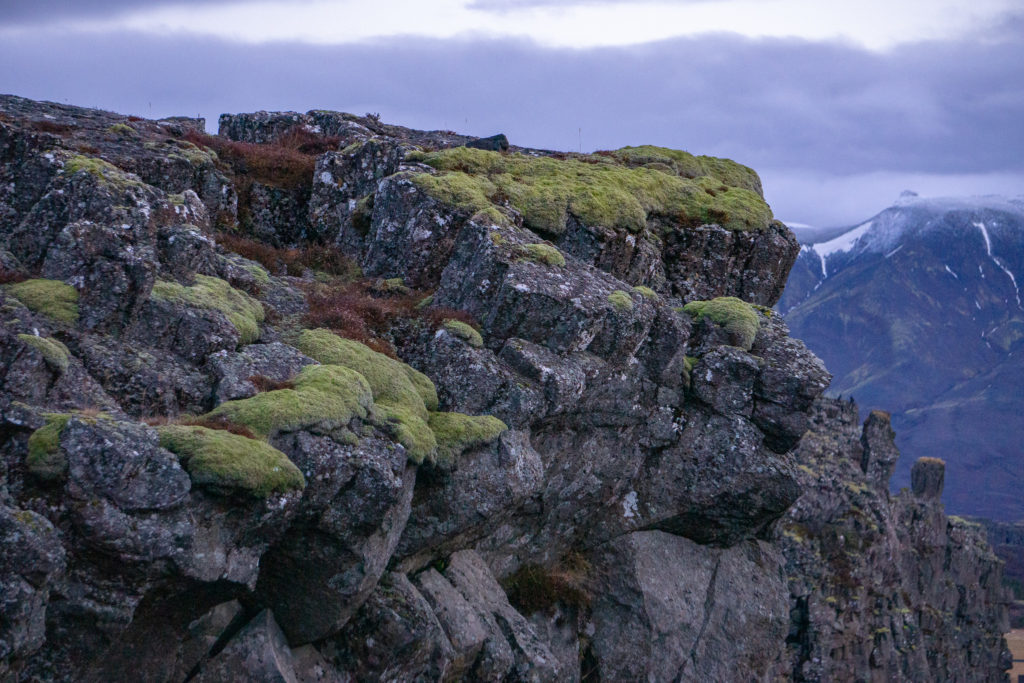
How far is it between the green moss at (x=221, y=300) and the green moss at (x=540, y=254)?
9.26 metres

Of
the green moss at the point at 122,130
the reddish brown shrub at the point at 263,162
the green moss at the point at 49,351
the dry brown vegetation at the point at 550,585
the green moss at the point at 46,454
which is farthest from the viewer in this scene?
the reddish brown shrub at the point at 263,162

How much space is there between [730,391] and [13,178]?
26440mm

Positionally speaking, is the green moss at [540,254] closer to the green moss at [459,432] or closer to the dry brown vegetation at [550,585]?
the green moss at [459,432]

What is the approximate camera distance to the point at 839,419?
73062 mm

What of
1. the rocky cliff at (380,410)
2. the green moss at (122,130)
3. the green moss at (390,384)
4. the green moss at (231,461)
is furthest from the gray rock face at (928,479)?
the green moss at (231,461)

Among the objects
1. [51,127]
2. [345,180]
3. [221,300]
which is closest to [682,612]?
[221,300]

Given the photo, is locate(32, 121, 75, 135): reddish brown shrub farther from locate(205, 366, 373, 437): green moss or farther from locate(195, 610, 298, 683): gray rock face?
locate(195, 610, 298, 683): gray rock face

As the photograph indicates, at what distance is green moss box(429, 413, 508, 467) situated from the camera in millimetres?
24297

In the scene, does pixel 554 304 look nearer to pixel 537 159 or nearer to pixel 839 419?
pixel 537 159

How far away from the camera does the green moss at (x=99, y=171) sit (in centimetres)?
2720

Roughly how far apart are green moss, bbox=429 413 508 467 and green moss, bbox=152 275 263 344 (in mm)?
5892

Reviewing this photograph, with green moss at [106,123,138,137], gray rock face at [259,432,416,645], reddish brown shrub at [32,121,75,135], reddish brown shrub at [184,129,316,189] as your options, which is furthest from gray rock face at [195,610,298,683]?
green moss at [106,123,138,137]

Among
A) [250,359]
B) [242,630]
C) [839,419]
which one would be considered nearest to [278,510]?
[242,630]

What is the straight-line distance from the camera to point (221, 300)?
25828 millimetres
